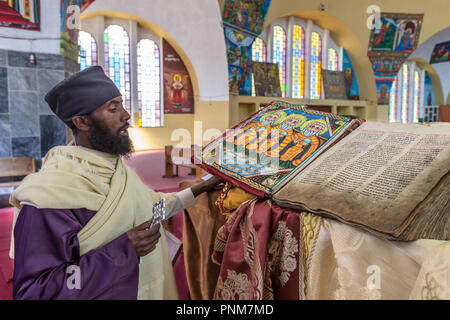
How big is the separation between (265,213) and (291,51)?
13.0m

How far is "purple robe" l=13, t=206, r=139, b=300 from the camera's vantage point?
1.10 m

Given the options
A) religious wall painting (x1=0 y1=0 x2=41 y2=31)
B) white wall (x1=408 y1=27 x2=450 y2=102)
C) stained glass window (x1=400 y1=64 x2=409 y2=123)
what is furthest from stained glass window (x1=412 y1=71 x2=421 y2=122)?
religious wall painting (x1=0 y1=0 x2=41 y2=31)

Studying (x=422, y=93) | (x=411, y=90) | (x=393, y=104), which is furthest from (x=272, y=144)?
A: (x=422, y=93)

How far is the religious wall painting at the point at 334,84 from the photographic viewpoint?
1396cm

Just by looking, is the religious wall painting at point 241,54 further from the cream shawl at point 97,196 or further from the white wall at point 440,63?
the cream shawl at point 97,196

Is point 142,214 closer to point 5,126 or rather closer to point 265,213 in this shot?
point 265,213

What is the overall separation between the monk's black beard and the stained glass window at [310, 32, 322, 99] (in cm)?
1335

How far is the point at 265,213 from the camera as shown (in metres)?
1.39

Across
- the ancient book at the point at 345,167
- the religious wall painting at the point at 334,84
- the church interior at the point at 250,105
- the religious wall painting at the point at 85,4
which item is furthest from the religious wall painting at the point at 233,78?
the ancient book at the point at 345,167

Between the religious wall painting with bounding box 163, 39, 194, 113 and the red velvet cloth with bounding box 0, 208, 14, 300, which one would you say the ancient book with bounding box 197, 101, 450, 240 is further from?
the religious wall painting with bounding box 163, 39, 194, 113

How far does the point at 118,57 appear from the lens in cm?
1045

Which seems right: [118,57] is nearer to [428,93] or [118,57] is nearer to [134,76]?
[134,76]

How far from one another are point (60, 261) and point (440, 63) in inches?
770

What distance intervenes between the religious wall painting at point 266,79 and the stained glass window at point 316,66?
2289 mm
